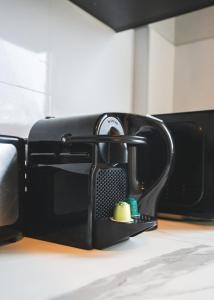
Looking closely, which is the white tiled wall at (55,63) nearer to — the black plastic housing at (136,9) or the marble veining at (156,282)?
the black plastic housing at (136,9)

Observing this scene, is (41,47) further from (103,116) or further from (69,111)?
(103,116)

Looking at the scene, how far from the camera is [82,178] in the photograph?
1.82 feet

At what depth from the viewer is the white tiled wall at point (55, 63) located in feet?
2.57

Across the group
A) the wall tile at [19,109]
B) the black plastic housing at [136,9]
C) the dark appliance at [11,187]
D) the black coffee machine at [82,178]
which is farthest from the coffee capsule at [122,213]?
the black plastic housing at [136,9]

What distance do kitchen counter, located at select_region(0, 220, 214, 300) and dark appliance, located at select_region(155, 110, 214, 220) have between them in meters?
0.16

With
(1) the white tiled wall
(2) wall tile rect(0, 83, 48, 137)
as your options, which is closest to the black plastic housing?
(1) the white tiled wall

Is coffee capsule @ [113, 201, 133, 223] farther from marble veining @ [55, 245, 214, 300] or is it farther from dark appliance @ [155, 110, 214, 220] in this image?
dark appliance @ [155, 110, 214, 220]

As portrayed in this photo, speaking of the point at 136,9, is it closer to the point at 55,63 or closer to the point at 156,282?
the point at 55,63

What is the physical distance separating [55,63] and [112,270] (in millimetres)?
622

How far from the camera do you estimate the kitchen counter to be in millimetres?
389

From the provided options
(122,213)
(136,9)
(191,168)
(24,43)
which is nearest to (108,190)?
(122,213)

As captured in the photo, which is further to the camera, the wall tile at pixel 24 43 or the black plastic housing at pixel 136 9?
the black plastic housing at pixel 136 9

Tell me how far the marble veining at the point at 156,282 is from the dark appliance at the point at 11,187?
223 millimetres

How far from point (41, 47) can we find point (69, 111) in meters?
0.19
